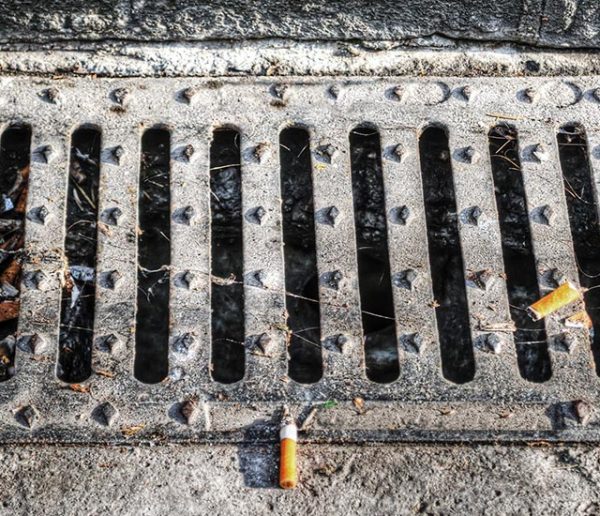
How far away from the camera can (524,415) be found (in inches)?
105

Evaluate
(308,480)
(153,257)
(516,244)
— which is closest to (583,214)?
(516,244)

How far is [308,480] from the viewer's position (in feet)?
8.45

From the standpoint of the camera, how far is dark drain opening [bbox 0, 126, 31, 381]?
294cm

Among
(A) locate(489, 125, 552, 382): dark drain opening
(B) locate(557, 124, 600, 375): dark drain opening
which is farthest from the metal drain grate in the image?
A: (A) locate(489, 125, 552, 382): dark drain opening

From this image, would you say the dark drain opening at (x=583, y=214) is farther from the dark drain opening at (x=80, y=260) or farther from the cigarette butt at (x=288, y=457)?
the dark drain opening at (x=80, y=260)

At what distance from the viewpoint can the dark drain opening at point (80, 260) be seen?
9.92ft

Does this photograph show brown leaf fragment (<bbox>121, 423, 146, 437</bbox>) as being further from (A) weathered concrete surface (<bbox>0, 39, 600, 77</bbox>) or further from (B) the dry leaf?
(A) weathered concrete surface (<bbox>0, 39, 600, 77</bbox>)

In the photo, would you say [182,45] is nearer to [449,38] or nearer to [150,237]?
[150,237]

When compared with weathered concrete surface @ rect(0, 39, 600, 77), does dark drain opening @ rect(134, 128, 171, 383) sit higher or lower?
lower

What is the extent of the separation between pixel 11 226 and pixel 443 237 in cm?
146

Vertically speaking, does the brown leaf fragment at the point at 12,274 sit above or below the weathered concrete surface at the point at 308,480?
above

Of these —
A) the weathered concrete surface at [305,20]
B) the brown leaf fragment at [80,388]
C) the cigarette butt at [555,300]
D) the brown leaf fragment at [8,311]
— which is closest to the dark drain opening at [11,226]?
the brown leaf fragment at [8,311]

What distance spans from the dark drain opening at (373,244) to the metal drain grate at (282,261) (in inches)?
10.0

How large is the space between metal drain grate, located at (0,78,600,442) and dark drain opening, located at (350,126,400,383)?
0.83 feet
